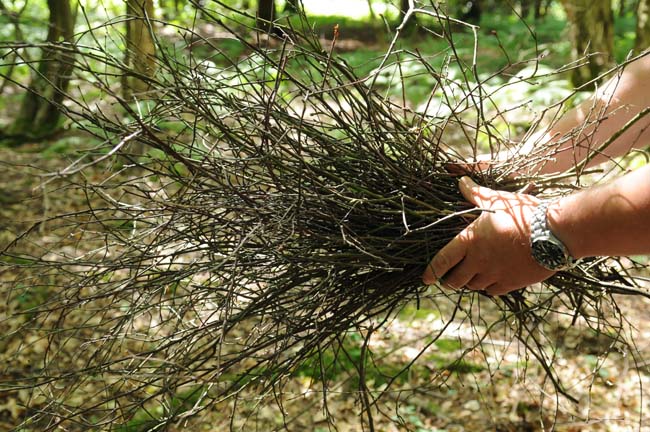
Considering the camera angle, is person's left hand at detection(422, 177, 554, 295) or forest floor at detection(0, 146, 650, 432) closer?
person's left hand at detection(422, 177, 554, 295)

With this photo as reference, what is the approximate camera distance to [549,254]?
1223 mm

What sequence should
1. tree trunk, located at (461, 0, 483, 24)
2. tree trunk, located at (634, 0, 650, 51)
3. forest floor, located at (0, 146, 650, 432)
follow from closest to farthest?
forest floor, located at (0, 146, 650, 432) < tree trunk, located at (634, 0, 650, 51) < tree trunk, located at (461, 0, 483, 24)

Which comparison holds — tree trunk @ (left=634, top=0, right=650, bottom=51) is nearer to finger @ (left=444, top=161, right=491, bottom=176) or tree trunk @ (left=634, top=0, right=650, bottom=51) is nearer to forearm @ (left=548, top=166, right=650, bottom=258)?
finger @ (left=444, top=161, right=491, bottom=176)

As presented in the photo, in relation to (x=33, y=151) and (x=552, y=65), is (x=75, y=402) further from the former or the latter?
(x=552, y=65)

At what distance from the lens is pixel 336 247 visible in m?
1.47

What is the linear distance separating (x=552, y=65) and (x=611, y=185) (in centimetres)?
600

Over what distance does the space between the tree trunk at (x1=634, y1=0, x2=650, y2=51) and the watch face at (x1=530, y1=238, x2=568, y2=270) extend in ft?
12.8

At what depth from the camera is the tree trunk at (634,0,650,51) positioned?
4.45 m

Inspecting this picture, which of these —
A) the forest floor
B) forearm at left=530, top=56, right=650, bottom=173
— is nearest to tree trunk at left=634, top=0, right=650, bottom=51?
the forest floor

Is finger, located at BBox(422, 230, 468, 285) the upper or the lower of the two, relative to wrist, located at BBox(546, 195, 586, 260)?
lower

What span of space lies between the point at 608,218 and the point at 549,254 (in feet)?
0.46

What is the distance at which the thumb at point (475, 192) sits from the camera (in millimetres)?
1363

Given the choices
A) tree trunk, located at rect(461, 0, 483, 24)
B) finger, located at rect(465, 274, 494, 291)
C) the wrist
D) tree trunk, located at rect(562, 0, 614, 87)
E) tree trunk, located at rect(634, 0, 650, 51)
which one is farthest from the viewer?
tree trunk, located at rect(461, 0, 483, 24)

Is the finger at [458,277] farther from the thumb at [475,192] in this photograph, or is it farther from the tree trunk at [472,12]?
the tree trunk at [472,12]
